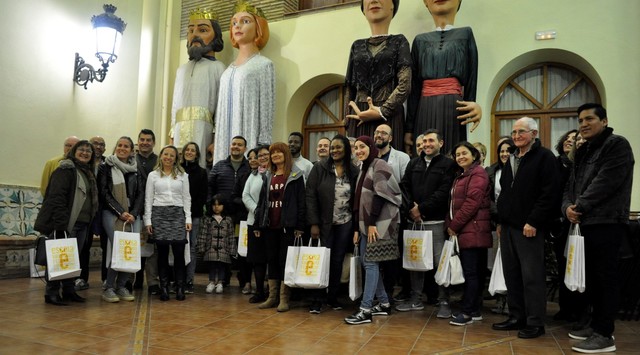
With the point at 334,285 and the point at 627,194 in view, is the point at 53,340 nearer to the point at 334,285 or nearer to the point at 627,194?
the point at 334,285

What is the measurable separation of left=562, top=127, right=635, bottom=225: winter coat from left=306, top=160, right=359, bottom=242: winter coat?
1777mm

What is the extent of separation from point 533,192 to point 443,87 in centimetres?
226

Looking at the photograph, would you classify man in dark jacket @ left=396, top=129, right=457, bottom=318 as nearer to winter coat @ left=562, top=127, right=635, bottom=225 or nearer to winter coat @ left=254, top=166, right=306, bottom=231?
winter coat @ left=254, top=166, right=306, bottom=231

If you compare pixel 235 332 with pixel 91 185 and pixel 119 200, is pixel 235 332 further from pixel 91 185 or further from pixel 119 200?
pixel 91 185

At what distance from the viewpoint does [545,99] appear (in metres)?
6.53

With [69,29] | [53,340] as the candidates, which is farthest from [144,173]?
[69,29]

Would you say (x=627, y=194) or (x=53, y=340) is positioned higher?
(x=627, y=194)

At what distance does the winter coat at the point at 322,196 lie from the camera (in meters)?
4.29

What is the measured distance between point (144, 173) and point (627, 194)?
4128 millimetres

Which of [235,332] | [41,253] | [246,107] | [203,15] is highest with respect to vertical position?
[203,15]

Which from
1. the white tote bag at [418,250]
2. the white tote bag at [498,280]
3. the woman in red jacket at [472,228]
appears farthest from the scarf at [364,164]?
the white tote bag at [498,280]

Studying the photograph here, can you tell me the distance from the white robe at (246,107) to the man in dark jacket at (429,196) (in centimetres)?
300

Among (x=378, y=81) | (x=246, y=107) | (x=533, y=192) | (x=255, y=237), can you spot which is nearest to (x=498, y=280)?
(x=533, y=192)

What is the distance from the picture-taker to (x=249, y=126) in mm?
7020
